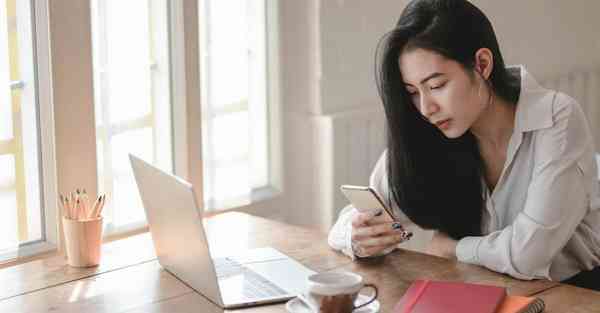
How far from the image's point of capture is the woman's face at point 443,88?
2.16 m

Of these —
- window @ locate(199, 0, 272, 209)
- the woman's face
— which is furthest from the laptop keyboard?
window @ locate(199, 0, 272, 209)

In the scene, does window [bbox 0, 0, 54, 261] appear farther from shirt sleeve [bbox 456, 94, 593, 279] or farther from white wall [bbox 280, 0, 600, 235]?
shirt sleeve [bbox 456, 94, 593, 279]

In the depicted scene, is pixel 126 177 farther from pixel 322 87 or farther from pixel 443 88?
pixel 443 88

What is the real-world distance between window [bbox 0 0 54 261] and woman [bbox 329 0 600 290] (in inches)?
37.4

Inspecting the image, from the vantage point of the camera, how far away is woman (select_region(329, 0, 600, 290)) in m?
2.11

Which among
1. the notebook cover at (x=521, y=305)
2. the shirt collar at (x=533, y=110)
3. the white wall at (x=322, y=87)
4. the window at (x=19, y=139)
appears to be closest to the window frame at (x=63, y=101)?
the window at (x=19, y=139)

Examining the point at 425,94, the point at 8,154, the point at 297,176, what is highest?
the point at 425,94

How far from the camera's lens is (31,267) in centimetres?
219

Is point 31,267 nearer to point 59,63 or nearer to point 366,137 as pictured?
point 59,63

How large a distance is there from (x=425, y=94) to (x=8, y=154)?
1.24 m

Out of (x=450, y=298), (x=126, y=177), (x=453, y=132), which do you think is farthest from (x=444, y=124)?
(x=126, y=177)

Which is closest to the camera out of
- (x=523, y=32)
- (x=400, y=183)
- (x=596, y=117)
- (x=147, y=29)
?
(x=400, y=183)

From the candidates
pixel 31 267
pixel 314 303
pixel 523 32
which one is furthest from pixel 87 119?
pixel 523 32

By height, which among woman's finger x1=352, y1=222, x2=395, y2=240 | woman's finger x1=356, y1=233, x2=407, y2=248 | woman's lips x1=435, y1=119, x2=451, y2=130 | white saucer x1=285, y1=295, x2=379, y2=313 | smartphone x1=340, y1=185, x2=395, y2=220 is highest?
woman's lips x1=435, y1=119, x2=451, y2=130
